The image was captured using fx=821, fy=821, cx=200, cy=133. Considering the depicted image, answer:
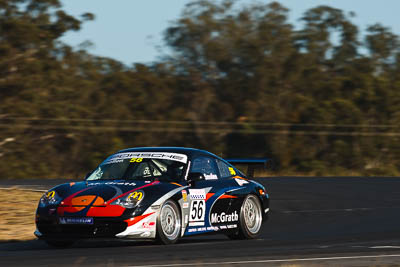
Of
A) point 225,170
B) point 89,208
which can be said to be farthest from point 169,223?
point 225,170

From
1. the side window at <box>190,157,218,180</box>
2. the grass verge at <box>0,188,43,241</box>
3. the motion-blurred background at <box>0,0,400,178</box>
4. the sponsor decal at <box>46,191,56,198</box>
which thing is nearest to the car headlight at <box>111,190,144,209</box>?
the sponsor decal at <box>46,191,56,198</box>

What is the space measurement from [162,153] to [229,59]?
1302 inches

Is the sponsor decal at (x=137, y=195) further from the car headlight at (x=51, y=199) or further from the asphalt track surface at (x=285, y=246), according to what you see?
the car headlight at (x=51, y=199)

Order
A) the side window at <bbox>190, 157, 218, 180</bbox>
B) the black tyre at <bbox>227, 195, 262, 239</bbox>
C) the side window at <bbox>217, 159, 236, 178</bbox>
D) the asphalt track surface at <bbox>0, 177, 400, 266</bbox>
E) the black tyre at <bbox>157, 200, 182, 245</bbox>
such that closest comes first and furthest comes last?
the asphalt track surface at <bbox>0, 177, 400, 266</bbox> → the black tyre at <bbox>157, 200, 182, 245</bbox> → the side window at <bbox>190, 157, 218, 180</bbox> → the black tyre at <bbox>227, 195, 262, 239</bbox> → the side window at <bbox>217, 159, 236, 178</bbox>

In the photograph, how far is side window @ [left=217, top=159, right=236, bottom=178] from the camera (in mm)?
12086

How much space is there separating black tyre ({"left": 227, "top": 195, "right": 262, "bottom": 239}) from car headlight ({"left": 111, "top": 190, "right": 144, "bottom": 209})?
219cm

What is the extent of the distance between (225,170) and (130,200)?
245cm

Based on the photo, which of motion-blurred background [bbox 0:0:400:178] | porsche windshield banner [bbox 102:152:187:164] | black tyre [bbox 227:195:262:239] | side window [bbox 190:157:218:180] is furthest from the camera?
motion-blurred background [bbox 0:0:400:178]

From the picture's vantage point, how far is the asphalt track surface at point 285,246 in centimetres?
851

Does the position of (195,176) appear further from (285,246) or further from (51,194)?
(51,194)

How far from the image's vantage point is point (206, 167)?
11805 millimetres

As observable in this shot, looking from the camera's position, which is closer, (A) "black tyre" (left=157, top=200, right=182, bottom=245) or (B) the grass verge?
(A) "black tyre" (left=157, top=200, right=182, bottom=245)

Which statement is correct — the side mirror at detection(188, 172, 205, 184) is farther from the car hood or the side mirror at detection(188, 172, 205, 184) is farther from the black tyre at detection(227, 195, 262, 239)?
the black tyre at detection(227, 195, 262, 239)

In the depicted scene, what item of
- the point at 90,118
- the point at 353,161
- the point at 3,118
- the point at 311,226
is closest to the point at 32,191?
the point at 311,226
